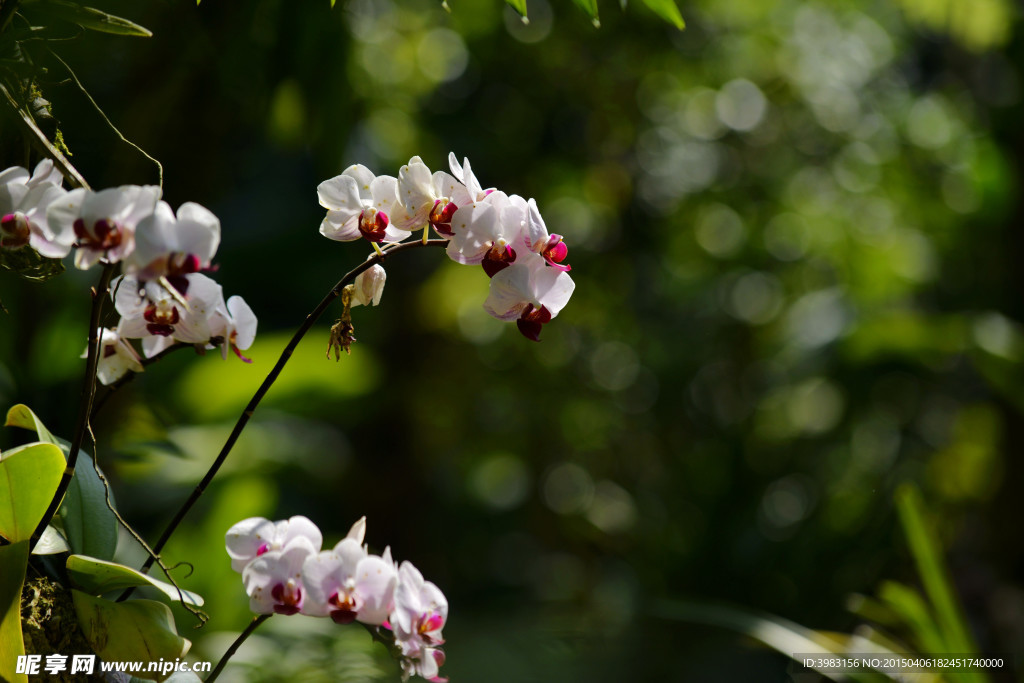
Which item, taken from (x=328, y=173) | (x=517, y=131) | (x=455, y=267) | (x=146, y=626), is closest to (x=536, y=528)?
(x=455, y=267)

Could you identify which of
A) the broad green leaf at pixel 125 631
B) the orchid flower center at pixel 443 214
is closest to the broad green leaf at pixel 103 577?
the broad green leaf at pixel 125 631

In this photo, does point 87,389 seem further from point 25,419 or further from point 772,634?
point 772,634

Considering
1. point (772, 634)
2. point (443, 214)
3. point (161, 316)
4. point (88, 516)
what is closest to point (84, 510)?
point (88, 516)

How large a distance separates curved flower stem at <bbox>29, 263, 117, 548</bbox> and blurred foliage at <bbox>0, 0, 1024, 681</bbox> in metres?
0.80

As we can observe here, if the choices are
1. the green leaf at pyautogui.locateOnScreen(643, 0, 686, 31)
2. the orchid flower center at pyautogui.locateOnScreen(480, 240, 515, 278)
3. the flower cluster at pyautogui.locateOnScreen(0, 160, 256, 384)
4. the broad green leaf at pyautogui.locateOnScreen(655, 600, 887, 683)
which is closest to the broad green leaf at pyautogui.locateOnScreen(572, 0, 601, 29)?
the green leaf at pyautogui.locateOnScreen(643, 0, 686, 31)

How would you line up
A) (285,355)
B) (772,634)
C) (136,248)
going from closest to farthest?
(136,248), (285,355), (772,634)

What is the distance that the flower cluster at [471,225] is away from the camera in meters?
0.41

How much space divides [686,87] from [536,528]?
5.42 feet

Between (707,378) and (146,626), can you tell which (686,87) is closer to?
(707,378)

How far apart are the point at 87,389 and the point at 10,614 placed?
0.11m

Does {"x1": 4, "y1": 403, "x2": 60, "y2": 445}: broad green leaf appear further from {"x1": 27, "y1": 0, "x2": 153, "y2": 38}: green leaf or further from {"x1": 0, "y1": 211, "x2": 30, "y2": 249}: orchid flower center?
{"x1": 27, "y1": 0, "x2": 153, "y2": 38}: green leaf

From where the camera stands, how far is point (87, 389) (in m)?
0.37

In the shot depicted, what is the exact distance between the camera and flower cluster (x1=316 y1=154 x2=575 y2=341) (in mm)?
414

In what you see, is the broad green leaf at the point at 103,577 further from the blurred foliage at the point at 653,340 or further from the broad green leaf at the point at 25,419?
the blurred foliage at the point at 653,340
